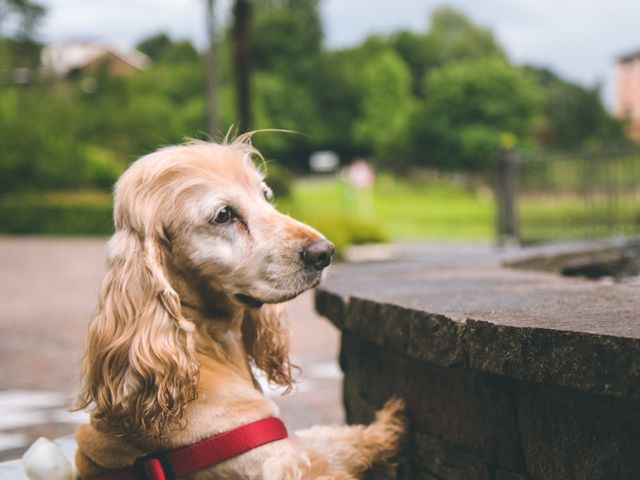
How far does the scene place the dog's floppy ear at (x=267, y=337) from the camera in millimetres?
2945

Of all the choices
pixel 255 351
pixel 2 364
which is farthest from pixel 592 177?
pixel 255 351

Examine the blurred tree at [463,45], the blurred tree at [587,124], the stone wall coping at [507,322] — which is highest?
the blurred tree at [463,45]

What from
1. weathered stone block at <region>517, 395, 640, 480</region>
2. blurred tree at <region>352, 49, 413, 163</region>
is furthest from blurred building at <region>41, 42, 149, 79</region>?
weathered stone block at <region>517, 395, 640, 480</region>

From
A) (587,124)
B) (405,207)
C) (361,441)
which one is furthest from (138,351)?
(587,124)

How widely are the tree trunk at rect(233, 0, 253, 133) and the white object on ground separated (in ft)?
60.6

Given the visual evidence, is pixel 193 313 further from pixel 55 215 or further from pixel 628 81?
pixel 628 81

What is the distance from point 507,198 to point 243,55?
27.5 ft

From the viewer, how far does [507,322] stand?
2160mm

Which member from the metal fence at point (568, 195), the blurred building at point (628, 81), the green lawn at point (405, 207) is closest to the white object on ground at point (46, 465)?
the metal fence at point (568, 195)

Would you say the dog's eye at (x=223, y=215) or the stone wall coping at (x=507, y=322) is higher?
the dog's eye at (x=223, y=215)

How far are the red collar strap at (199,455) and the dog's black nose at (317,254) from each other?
0.51 metres

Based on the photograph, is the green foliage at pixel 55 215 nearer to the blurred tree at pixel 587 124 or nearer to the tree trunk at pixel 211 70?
the tree trunk at pixel 211 70

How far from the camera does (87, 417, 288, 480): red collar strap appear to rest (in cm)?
233

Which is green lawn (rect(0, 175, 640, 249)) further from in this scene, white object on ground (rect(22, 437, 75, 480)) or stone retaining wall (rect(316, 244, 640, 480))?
white object on ground (rect(22, 437, 75, 480))
